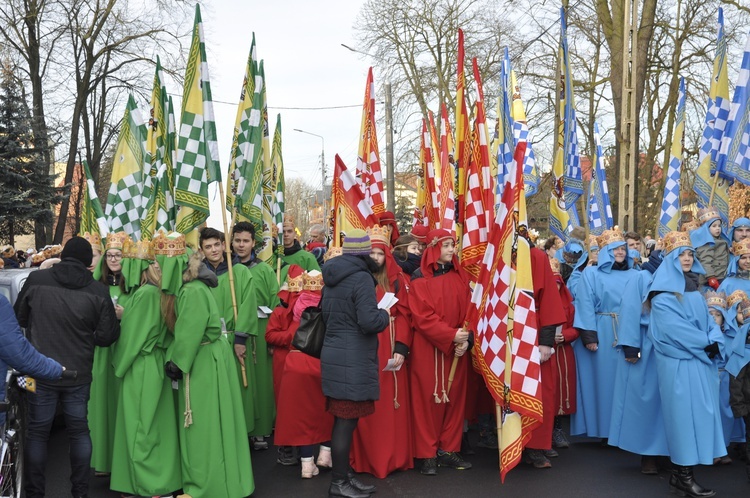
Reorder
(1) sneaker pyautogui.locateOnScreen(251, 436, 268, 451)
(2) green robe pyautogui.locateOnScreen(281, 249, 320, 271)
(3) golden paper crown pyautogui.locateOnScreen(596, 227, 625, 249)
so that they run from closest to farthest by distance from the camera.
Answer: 1. (3) golden paper crown pyautogui.locateOnScreen(596, 227, 625, 249)
2. (1) sneaker pyautogui.locateOnScreen(251, 436, 268, 451)
3. (2) green robe pyautogui.locateOnScreen(281, 249, 320, 271)

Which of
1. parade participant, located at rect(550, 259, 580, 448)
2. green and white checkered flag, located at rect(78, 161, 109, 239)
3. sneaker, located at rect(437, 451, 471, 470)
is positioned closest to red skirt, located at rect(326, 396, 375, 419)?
sneaker, located at rect(437, 451, 471, 470)

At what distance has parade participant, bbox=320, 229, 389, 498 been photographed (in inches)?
220

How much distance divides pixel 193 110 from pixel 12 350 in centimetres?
374

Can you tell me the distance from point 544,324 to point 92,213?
662 cm

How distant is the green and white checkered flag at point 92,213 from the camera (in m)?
8.85

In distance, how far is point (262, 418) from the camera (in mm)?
7516

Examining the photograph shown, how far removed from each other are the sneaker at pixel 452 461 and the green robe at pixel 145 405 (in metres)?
2.33

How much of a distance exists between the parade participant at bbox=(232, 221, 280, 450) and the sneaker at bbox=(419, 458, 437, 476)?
6.14ft

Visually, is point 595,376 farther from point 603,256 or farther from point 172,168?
point 172,168

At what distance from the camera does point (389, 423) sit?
252 inches

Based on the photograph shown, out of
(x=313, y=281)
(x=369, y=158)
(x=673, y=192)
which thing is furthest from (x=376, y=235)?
(x=673, y=192)

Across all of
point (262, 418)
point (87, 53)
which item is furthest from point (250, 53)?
point (87, 53)

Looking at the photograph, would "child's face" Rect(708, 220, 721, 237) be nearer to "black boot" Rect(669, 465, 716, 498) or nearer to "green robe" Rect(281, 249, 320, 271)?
"black boot" Rect(669, 465, 716, 498)

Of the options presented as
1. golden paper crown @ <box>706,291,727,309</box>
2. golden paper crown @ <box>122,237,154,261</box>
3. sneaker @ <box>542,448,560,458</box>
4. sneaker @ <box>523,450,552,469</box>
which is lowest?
sneaker @ <box>542,448,560,458</box>
